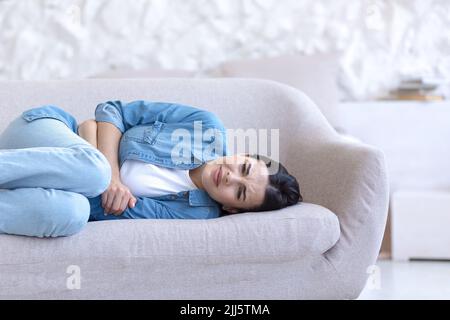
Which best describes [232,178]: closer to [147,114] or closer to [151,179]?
[151,179]

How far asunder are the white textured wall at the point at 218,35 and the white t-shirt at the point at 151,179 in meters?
2.12

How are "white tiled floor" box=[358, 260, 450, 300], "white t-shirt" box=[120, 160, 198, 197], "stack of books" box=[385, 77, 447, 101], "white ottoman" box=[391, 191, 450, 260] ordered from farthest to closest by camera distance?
"stack of books" box=[385, 77, 447, 101]
"white ottoman" box=[391, 191, 450, 260]
"white tiled floor" box=[358, 260, 450, 300]
"white t-shirt" box=[120, 160, 198, 197]

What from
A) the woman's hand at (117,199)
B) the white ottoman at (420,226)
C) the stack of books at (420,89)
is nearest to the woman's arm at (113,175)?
the woman's hand at (117,199)

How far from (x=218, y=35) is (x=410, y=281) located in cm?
194

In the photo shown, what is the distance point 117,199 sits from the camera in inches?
92.4

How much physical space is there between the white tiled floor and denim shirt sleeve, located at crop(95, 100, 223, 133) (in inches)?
32.1

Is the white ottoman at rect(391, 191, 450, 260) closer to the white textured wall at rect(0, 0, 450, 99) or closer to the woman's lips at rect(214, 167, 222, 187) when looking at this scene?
the white textured wall at rect(0, 0, 450, 99)

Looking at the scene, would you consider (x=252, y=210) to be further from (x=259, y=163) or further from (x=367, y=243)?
(x=367, y=243)

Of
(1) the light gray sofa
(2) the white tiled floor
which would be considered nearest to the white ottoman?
(2) the white tiled floor

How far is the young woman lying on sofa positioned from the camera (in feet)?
6.86

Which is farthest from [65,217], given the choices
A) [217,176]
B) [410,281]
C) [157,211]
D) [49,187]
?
[410,281]

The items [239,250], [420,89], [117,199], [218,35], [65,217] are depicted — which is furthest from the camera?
[218,35]

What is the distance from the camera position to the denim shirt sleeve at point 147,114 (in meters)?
2.59
